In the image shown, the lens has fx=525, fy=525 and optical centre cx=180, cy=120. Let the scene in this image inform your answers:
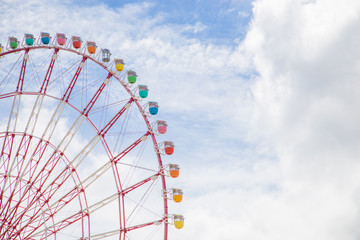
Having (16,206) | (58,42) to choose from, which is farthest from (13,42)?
(16,206)

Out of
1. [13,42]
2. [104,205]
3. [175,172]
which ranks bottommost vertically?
[104,205]

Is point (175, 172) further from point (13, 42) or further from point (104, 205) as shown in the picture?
point (13, 42)

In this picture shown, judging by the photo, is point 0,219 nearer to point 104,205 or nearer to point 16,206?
point 16,206

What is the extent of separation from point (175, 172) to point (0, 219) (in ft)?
36.4

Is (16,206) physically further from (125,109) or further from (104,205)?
(125,109)

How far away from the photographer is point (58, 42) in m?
32.9

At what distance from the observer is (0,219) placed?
31.5m

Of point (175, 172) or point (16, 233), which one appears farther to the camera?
point (175, 172)

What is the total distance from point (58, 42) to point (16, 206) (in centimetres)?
1040

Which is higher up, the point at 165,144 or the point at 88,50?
the point at 88,50

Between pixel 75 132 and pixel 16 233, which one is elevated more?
pixel 75 132

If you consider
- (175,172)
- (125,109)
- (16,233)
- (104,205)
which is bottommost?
(16,233)

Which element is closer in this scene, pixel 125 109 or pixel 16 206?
pixel 16 206

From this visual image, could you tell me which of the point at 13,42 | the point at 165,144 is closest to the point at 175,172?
the point at 165,144
